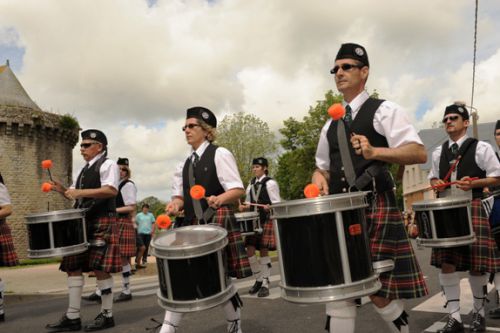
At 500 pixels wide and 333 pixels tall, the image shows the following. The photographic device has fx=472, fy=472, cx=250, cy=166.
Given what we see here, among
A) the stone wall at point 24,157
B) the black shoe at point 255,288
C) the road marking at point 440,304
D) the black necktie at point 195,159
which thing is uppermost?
the stone wall at point 24,157

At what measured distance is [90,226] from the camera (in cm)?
509

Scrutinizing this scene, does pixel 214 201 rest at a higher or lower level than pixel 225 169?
lower

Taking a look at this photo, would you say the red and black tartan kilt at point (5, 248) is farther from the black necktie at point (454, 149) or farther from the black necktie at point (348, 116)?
the black necktie at point (454, 149)

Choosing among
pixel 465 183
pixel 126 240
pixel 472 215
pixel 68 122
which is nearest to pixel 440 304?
pixel 472 215

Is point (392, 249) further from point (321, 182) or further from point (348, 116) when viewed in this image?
point (348, 116)

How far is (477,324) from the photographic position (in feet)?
13.9

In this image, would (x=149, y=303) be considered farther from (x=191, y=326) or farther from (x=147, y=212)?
(x=147, y=212)

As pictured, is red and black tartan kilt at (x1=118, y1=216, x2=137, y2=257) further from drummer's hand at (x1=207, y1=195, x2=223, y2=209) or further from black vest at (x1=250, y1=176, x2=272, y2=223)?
drummer's hand at (x1=207, y1=195, x2=223, y2=209)

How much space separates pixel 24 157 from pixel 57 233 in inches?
1037

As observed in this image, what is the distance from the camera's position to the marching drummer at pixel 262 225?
7160 mm

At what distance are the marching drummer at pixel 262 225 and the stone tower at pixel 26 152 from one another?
21730 mm

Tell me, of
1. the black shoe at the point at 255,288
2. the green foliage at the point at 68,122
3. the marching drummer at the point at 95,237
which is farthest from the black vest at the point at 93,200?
the green foliage at the point at 68,122

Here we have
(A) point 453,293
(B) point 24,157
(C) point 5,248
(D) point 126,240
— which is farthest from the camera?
(B) point 24,157

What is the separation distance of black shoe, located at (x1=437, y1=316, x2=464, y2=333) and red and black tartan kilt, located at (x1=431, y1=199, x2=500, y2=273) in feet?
1.51
